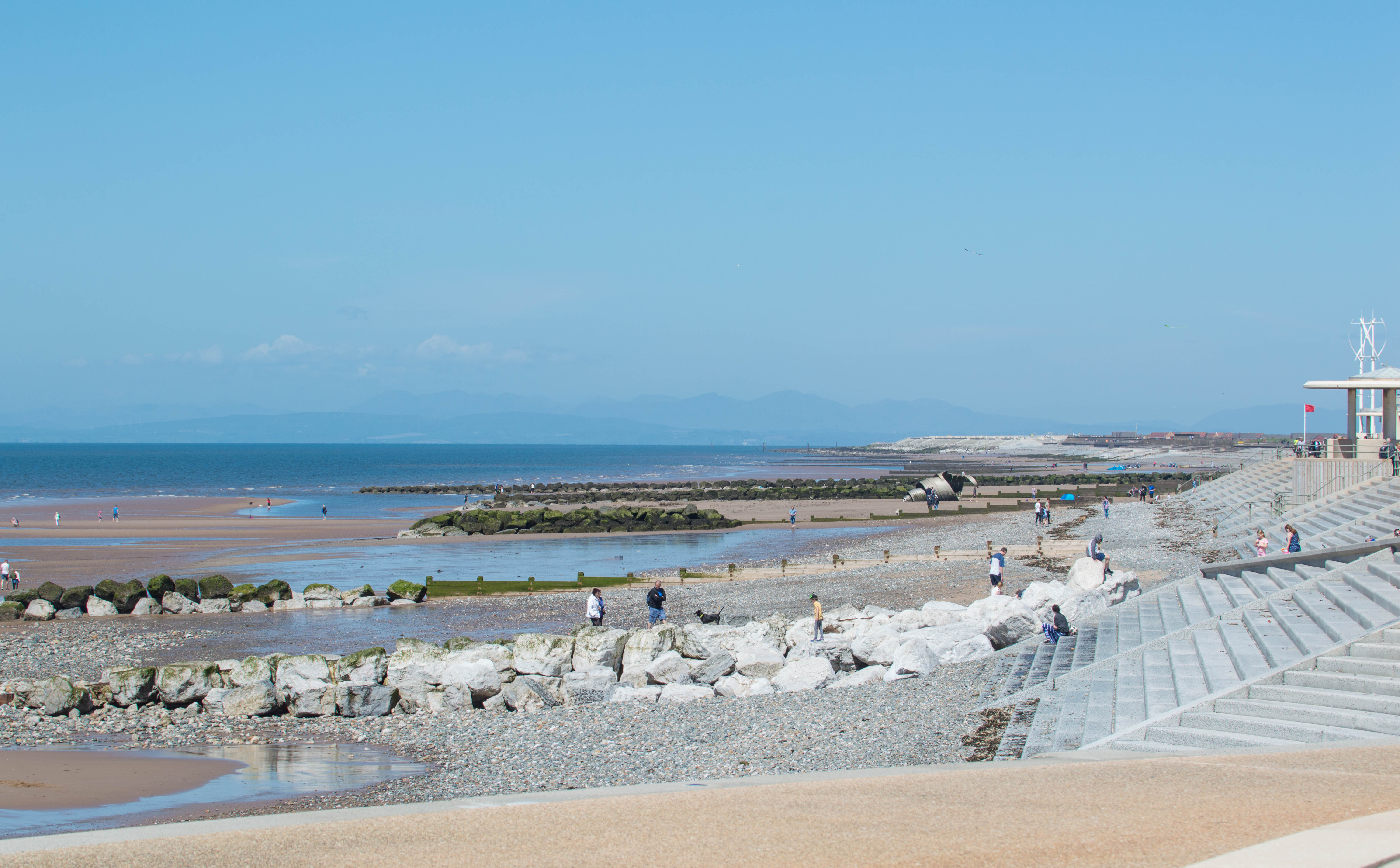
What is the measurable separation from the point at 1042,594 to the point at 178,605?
797 inches

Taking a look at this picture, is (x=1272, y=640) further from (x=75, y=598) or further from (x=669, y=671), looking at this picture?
(x=75, y=598)

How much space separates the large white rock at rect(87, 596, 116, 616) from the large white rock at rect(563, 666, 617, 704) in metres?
15.2

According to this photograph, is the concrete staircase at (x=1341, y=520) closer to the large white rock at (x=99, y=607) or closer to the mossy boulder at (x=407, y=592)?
the mossy boulder at (x=407, y=592)

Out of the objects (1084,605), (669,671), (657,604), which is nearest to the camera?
(669,671)

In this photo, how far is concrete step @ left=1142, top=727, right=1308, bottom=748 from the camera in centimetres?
919

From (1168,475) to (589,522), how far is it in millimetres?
60333

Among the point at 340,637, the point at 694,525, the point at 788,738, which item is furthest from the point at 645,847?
the point at 694,525

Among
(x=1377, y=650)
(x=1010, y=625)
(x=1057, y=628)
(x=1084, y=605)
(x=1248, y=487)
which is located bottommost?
(x=1010, y=625)

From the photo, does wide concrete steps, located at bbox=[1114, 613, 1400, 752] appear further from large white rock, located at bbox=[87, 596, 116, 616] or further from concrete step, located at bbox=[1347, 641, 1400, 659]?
large white rock, located at bbox=[87, 596, 116, 616]

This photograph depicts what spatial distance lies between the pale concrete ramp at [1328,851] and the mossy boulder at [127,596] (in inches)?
1017

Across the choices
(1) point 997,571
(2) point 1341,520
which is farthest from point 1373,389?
(1) point 997,571

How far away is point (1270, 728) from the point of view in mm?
9438

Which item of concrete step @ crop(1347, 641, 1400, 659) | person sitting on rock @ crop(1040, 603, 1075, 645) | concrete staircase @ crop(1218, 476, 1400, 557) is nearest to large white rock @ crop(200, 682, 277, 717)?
person sitting on rock @ crop(1040, 603, 1075, 645)

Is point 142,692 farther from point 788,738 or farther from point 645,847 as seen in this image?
point 645,847
